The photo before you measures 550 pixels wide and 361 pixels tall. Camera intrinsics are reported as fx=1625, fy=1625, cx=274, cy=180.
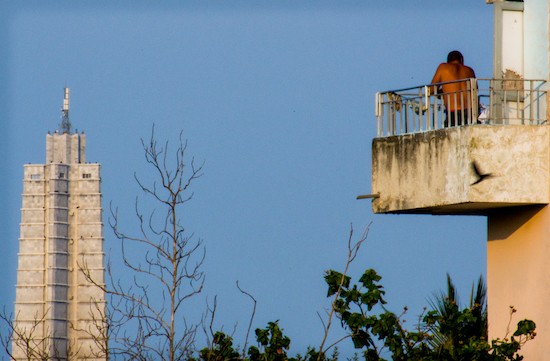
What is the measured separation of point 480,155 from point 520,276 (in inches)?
53.6

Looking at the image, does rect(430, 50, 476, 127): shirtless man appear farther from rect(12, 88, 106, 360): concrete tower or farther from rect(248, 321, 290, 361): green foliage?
rect(12, 88, 106, 360): concrete tower

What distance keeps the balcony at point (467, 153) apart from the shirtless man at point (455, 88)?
0.06ft

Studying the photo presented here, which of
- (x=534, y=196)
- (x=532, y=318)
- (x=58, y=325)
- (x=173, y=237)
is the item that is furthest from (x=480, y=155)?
(x=58, y=325)

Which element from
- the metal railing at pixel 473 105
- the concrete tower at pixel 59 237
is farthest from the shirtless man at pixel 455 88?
the concrete tower at pixel 59 237

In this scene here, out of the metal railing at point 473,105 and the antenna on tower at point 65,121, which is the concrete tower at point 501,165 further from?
the antenna on tower at point 65,121

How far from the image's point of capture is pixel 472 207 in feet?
46.2

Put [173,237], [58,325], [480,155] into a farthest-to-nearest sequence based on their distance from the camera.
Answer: [58,325] → [480,155] → [173,237]

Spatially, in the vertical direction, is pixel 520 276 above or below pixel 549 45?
below

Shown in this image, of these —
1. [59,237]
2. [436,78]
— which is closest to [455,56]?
[436,78]

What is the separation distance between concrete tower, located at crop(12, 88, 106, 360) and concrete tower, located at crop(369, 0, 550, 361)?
324ft

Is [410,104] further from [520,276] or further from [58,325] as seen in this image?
[58,325]

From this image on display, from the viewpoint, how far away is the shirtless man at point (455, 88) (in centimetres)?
1384

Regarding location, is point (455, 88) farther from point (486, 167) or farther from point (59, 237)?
point (59, 237)

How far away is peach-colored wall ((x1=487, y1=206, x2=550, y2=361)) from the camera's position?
13.8m
